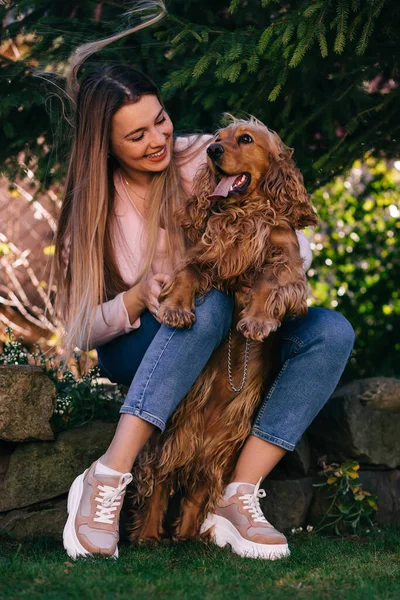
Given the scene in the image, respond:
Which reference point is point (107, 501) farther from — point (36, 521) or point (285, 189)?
point (285, 189)

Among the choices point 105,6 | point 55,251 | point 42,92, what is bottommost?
point 55,251

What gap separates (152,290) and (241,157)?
509 millimetres

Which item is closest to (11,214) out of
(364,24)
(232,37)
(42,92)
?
(42,92)

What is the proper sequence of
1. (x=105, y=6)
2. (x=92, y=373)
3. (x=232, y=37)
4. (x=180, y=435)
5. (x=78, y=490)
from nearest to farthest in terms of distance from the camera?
(x=78, y=490) < (x=180, y=435) < (x=232, y=37) < (x=92, y=373) < (x=105, y=6)

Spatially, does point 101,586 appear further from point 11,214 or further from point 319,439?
point 11,214

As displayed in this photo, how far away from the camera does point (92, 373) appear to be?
11.2 feet

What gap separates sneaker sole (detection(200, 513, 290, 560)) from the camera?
97.2 inches

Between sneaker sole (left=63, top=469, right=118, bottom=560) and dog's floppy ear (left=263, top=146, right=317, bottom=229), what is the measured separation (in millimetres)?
1050

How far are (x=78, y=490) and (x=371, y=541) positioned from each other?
1.06 m

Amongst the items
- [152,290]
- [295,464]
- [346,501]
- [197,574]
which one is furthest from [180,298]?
[346,501]

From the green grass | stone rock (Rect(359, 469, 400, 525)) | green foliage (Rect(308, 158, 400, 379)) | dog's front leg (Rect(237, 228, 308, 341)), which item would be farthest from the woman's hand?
green foliage (Rect(308, 158, 400, 379))

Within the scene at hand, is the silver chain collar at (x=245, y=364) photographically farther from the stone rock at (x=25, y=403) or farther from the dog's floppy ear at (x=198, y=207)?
the stone rock at (x=25, y=403)

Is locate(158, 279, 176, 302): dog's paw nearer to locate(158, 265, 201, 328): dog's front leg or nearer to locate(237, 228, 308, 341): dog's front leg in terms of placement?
locate(158, 265, 201, 328): dog's front leg

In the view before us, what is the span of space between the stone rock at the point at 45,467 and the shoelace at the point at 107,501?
52 centimetres
